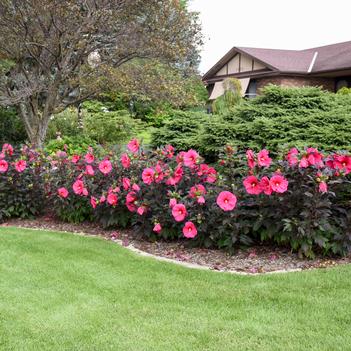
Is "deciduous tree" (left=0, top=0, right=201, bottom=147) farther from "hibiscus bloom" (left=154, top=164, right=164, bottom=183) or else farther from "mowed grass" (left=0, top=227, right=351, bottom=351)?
"mowed grass" (left=0, top=227, right=351, bottom=351)

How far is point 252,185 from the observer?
4.61 metres

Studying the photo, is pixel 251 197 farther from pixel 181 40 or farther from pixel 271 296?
pixel 181 40

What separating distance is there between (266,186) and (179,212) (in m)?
0.87

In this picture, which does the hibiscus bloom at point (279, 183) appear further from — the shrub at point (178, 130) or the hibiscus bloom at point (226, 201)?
the shrub at point (178, 130)

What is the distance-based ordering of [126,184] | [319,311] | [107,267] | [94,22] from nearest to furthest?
[319,311]
[107,267]
[126,184]
[94,22]

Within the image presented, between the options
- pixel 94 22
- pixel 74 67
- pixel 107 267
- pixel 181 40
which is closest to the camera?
pixel 107 267

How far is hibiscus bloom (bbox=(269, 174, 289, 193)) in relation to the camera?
4375 mm

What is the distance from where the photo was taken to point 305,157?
448 centimetres

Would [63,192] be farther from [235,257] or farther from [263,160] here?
[263,160]

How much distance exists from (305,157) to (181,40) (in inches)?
270

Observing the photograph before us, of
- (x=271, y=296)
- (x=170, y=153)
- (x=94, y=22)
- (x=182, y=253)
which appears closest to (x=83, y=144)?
(x=94, y=22)

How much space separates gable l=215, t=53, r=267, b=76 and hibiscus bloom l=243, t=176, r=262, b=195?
21011 mm

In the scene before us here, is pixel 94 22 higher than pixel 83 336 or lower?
higher

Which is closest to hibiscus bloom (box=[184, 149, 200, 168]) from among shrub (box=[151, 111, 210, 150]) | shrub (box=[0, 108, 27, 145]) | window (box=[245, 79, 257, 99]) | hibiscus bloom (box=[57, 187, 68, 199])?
hibiscus bloom (box=[57, 187, 68, 199])
